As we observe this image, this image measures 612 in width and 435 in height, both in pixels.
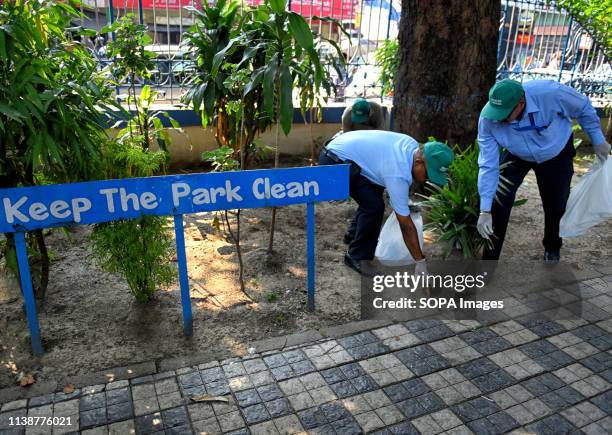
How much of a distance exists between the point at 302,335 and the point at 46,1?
7.67 ft

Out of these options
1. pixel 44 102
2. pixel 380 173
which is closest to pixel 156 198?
pixel 44 102

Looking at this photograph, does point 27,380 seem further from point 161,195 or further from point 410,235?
point 410,235

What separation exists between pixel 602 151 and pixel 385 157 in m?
1.62

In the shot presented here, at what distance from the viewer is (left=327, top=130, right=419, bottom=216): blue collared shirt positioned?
340 centimetres

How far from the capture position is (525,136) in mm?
3576

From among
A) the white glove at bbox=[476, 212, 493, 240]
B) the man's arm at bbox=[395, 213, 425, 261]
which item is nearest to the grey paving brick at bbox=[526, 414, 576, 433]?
the man's arm at bbox=[395, 213, 425, 261]

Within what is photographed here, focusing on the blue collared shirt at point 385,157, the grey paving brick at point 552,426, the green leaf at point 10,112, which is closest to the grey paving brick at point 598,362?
the grey paving brick at point 552,426

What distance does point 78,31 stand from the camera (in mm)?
3268

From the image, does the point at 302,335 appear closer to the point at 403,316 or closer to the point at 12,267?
the point at 403,316

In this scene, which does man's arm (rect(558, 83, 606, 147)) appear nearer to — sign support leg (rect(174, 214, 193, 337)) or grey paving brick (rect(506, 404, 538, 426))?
grey paving brick (rect(506, 404, 538, 426))

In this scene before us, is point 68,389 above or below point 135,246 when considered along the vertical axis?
below

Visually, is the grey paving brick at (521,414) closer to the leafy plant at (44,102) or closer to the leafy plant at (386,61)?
Answer: the leafy plant at (44,102)

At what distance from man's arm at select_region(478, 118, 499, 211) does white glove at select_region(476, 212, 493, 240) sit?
1.9 inches

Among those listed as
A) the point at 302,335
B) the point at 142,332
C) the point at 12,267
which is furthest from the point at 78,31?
the point at 302,335
